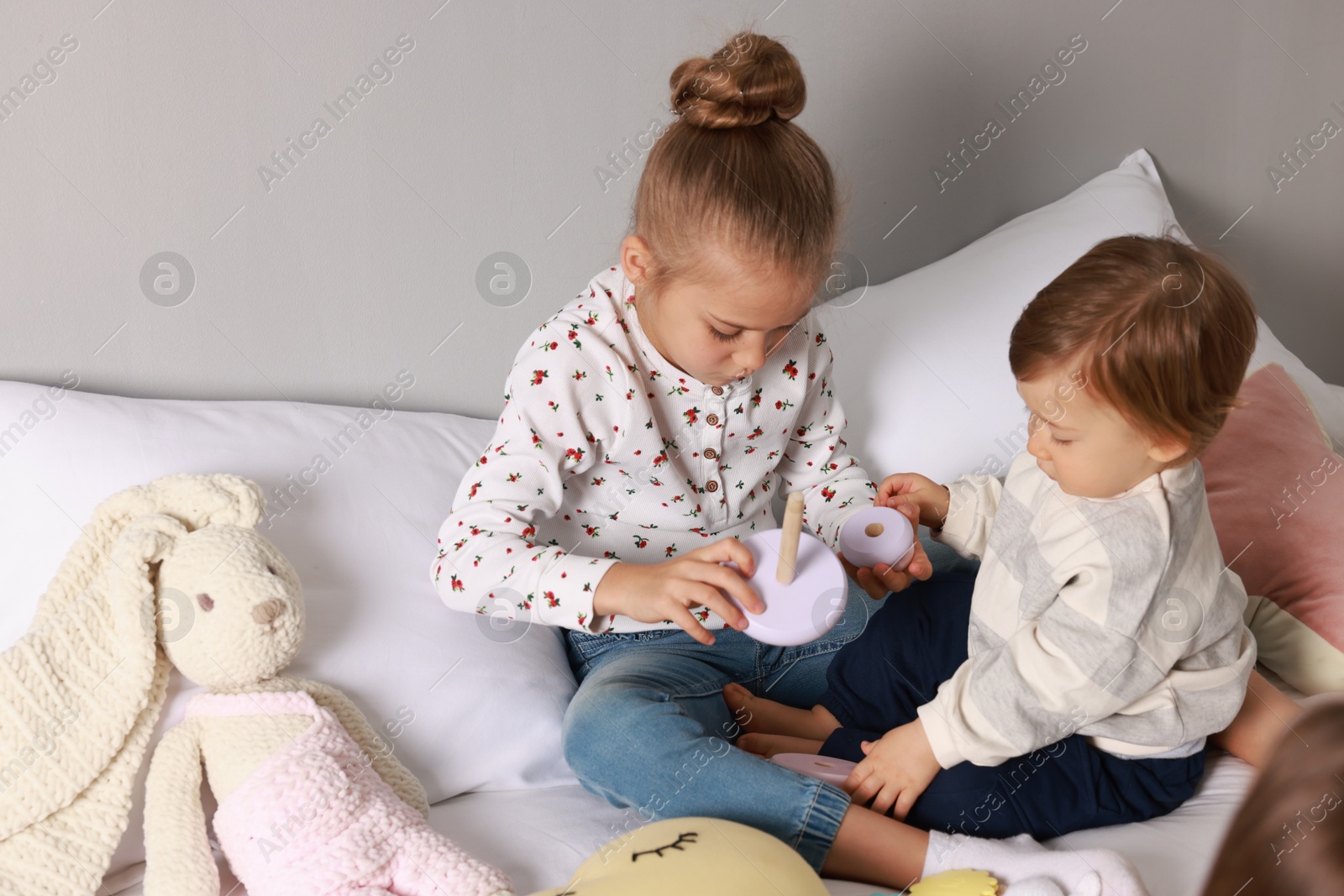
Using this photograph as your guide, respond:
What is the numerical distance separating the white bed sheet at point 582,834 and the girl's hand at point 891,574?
0.26 m

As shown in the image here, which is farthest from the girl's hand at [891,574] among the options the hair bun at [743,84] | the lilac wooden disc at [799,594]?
the hair bun at [743,84]

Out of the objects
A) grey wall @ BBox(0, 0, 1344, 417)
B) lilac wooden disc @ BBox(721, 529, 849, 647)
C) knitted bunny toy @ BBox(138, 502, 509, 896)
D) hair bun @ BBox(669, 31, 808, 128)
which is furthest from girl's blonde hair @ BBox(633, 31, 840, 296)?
knitted bunny toy @ BBox(138, 502, 509, 896)

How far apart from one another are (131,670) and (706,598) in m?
0.44

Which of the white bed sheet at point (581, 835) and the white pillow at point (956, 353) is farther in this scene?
the white pillow at point (956, 353)

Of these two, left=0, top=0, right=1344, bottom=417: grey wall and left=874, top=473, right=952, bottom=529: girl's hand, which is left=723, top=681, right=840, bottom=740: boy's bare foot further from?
left=0, top=0, right=1344, bottom=417: grey wall

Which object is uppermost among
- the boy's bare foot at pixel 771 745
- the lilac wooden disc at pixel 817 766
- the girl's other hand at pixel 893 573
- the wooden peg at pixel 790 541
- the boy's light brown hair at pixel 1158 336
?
the boy's light brown hair at pixel 1158 336

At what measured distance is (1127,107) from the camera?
155 cm

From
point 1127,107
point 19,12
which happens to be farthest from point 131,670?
point 1127,107

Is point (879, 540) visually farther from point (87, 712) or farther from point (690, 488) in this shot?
point (87, 712)

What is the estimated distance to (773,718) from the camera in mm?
982

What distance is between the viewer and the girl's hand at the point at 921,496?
101 centimetres

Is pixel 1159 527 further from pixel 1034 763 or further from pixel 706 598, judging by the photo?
pixel 706 598

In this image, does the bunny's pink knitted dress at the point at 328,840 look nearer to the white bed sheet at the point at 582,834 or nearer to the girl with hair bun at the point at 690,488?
the white bed sheet at the point at 582,834

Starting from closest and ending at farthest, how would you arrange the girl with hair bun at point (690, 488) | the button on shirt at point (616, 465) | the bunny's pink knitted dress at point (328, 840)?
the bunny's pink knitted dress at point (328, 840)
the girl with hair bun at point (690, 488)
the button on shirt at point (616, 465)
